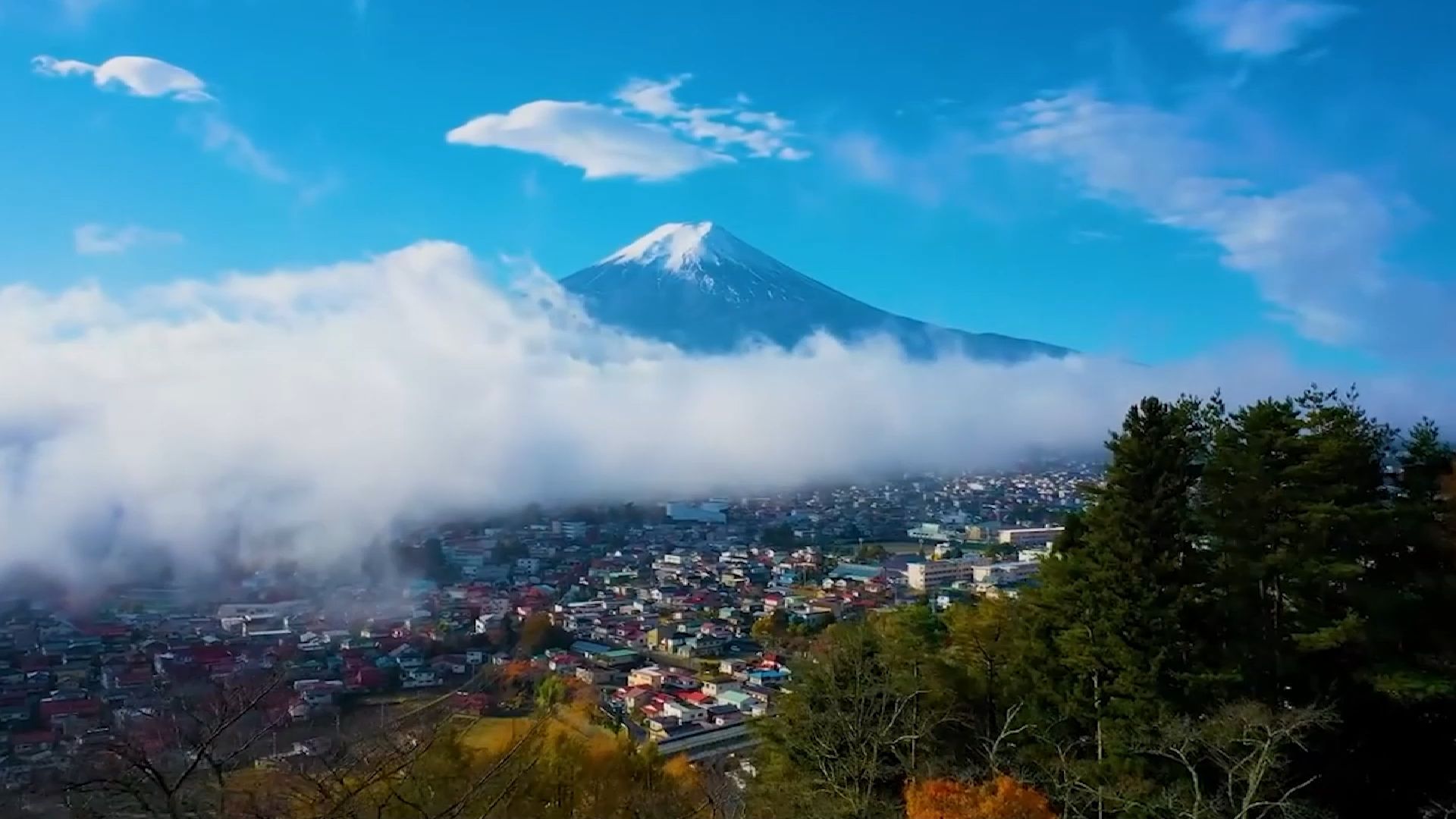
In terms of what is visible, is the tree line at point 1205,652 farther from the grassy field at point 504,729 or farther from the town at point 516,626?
the grassy field at point 504,729

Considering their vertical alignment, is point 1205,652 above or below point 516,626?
above

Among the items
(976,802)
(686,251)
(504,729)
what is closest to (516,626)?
(504,729)

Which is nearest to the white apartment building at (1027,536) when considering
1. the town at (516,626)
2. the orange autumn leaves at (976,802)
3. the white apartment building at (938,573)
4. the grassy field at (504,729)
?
the town at (516,626)

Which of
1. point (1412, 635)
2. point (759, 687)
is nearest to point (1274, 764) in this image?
point (1412, 635)

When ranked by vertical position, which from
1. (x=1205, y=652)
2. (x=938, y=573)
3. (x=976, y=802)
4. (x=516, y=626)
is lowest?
(x=938, y=573)

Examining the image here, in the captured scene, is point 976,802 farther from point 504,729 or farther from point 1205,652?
point 504,729
